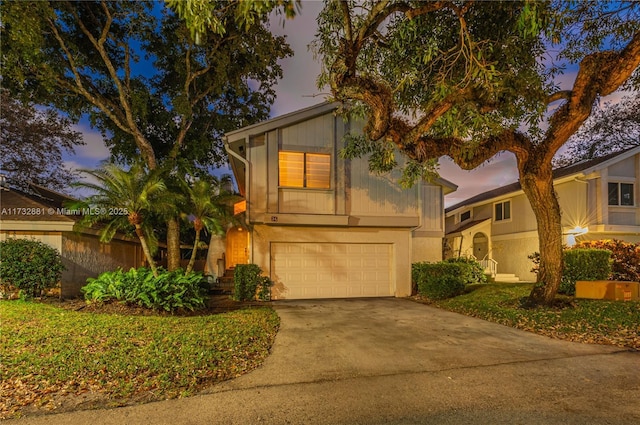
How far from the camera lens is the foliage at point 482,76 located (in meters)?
6.52

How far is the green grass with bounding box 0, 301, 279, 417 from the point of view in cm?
397

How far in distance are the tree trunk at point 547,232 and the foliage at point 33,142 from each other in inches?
754

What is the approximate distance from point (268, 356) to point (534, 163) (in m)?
8.01

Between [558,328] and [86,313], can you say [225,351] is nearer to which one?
[86,313]

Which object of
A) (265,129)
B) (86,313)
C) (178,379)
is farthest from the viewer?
(265,129)

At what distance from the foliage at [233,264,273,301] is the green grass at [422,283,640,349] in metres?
5.82

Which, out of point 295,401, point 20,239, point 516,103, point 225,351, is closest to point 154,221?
point 20,239

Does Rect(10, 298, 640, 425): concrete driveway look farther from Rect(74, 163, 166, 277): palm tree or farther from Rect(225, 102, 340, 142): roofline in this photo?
Rect(225, 102, 340, 142): roofline

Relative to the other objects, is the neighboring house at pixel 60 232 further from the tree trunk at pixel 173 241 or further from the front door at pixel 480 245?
the front door at pixel 480 245

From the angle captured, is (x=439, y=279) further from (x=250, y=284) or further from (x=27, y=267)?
(x=27, y=267)

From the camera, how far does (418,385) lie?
4.17 metres

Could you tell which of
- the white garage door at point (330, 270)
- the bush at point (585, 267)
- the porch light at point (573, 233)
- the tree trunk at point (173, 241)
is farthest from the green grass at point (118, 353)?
the porch light at point (573, 233)

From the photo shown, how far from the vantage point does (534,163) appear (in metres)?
8.50

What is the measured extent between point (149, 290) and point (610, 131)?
30.3 m
